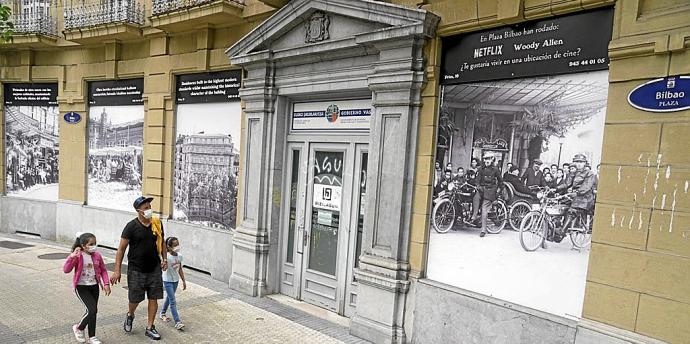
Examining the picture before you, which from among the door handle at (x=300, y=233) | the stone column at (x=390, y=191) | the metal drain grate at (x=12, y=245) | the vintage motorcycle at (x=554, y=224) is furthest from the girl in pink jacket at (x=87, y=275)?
the metal drain grate at (x=12, y=245)

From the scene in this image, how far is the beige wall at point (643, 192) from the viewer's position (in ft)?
11.0

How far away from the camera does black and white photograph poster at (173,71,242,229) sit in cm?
763

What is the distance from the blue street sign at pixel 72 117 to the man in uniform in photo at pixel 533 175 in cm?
1010

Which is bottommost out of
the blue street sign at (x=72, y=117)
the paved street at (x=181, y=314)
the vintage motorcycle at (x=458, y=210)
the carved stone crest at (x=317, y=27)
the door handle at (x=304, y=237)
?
the paved street at (x=181, y=314)

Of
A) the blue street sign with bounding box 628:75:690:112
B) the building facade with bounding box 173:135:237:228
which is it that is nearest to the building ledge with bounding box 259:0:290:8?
the building facade with bounding box 173:135:237:228

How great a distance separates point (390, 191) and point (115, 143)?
7263 mm

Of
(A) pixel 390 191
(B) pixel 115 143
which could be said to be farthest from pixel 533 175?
(B) pixel 115 143

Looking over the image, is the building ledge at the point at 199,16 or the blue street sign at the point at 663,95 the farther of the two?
the building ledge at the point at 199,16

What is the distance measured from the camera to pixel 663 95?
3436 mm

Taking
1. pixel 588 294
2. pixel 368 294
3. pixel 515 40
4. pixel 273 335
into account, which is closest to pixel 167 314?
pixel 273 335

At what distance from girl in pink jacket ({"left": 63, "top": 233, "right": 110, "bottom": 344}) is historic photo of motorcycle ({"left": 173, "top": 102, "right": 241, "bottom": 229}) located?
116 inches

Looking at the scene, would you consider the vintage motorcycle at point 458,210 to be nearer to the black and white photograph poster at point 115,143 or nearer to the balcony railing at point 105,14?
the black and white photograph poster at point 115,143

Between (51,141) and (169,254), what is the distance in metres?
7.69

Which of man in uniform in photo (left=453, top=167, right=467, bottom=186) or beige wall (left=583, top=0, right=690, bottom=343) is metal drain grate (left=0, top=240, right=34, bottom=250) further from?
beige wall (left=583, top=0, right=690, bottom=343)
